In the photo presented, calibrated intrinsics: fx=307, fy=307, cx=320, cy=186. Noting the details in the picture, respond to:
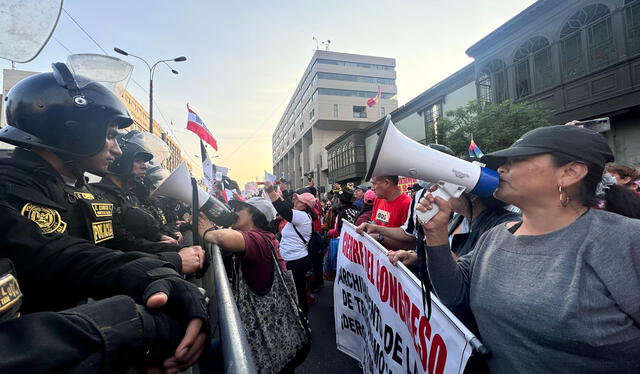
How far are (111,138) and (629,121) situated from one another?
45.9 feet

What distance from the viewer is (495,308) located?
1.38 metres

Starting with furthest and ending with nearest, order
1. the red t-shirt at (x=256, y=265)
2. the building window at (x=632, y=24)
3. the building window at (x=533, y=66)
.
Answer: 1. the building window at (x=533, y=66)
2. the building window at (x=632, y=24)
3. the red t-shirt at (x=256, y=265)

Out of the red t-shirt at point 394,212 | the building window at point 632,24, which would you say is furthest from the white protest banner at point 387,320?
the building window at point 632,24

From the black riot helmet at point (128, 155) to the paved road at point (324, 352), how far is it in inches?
109

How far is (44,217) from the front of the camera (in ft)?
3.59

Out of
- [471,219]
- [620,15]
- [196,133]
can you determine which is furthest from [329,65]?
[471,219]

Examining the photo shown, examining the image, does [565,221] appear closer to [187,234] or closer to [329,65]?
[187,234]

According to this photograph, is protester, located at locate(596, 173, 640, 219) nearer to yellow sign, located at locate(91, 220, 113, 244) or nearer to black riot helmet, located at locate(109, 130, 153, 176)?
yellow sign, located at locate(91, 220, 113, 244)

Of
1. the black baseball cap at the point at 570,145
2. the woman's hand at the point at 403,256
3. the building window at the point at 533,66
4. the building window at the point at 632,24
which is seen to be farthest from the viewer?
the building window at the point at 533,66

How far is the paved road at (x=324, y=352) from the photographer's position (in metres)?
3.39

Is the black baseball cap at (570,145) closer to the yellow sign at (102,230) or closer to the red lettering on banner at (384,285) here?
the red lettering on banner at (384,285)

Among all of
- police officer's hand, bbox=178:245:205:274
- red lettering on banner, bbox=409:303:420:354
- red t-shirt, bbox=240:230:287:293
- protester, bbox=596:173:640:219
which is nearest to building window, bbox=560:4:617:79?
protester, bbox=596:173:640:219

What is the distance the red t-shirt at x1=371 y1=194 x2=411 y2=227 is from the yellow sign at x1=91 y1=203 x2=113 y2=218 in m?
2.58

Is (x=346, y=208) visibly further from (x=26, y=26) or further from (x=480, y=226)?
(x=26, y=26)
